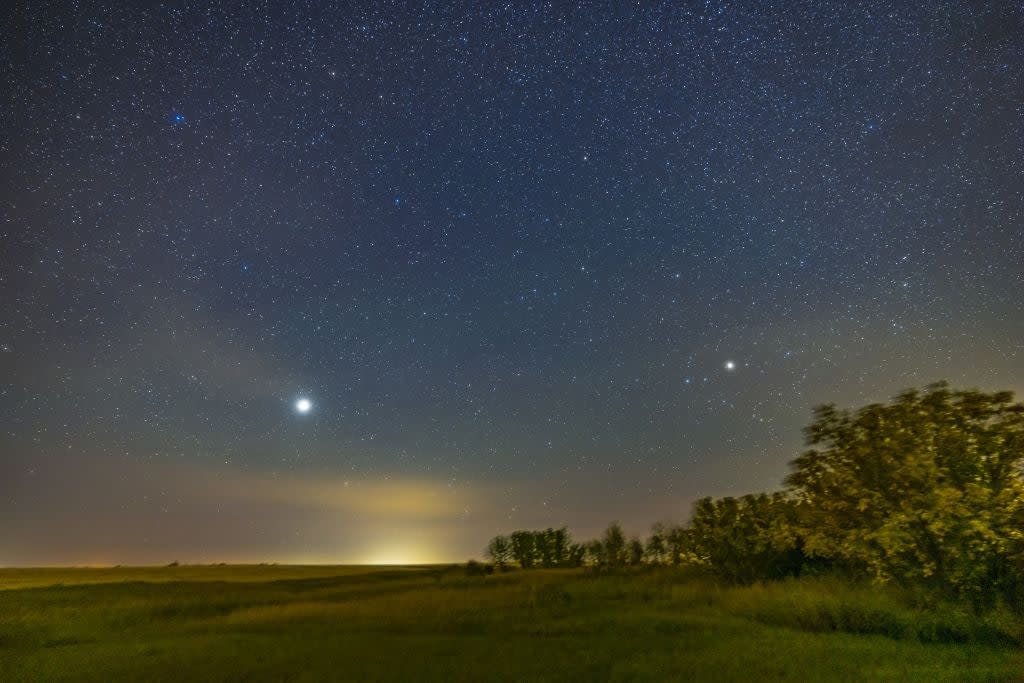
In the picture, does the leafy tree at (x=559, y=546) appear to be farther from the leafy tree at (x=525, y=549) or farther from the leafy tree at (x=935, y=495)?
the leafy tree at (x=935, y=495)

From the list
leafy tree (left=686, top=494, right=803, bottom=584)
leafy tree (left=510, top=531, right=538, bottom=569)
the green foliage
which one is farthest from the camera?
leafy tree (left=510, top=531, right=538, bottom=569)

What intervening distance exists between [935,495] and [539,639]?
38.0ft

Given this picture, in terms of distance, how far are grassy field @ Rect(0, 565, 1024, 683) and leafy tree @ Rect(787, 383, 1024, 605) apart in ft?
4.42

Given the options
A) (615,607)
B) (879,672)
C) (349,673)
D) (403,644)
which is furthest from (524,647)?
(615,607)

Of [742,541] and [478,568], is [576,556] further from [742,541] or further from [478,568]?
[742,541]

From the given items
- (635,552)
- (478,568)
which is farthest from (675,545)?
(478,568)

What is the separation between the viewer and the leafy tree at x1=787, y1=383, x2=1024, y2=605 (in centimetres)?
1855

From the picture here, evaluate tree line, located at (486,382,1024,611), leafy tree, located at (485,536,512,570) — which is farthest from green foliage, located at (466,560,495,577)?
tree line, located at (486,382,1024,611)

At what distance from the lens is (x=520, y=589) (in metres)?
35.3

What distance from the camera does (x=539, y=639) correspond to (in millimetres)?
19156

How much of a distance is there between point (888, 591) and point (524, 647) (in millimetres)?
12013

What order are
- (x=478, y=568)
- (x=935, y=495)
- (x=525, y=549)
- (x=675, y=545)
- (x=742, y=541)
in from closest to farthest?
1. (x=935, y=495)
2. (x=742, y=541)
3. (x=675, y=545)
4. (x=478, y=568)
5. (x=525, y=549)

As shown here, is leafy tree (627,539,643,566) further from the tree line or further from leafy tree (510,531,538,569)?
the tree line

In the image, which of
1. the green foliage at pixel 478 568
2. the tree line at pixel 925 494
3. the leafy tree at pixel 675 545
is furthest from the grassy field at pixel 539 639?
the green foliage at pixel 478 568
